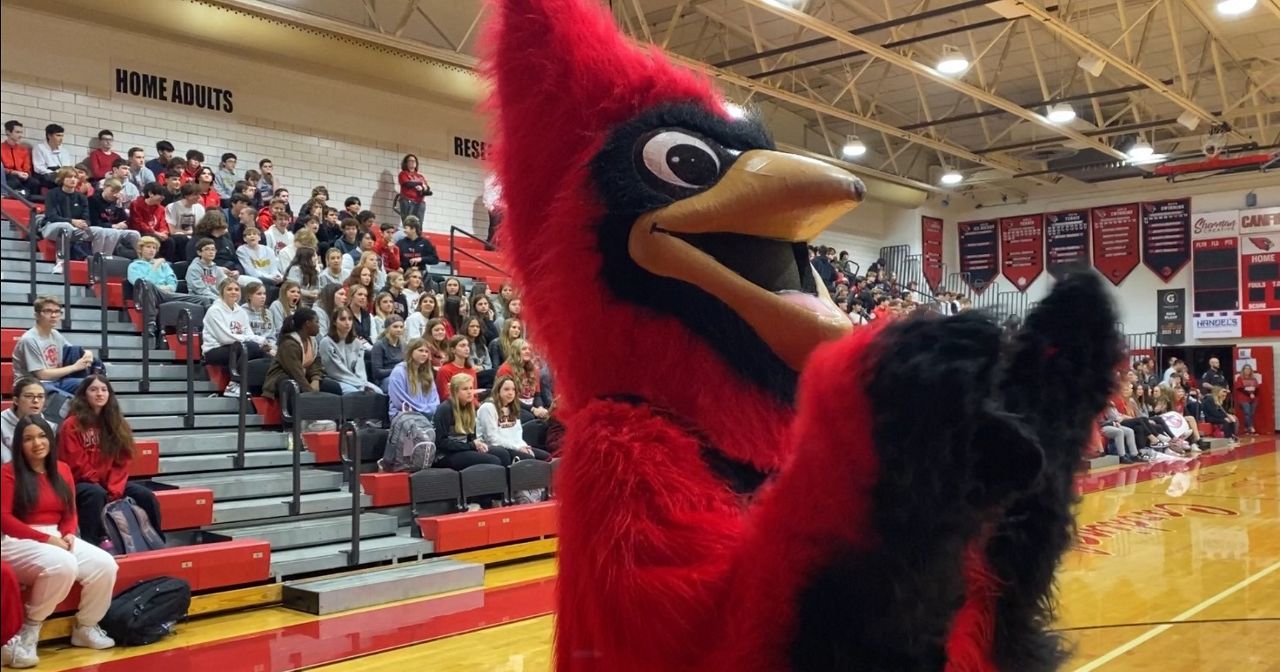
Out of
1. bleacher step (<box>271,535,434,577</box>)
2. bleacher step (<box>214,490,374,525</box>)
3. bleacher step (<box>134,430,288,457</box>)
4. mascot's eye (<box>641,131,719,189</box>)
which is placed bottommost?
bleacher step (<box>271,535,434,577</box>)

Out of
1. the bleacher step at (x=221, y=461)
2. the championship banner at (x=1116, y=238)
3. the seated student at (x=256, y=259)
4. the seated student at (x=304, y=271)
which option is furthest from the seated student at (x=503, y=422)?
the championship banner at (x=1116, y=238)

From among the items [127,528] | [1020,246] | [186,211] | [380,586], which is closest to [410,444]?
[380,586]

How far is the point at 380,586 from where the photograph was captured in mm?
4582

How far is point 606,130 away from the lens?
1.20 m

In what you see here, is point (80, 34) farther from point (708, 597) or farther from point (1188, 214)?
point (1188, 214)

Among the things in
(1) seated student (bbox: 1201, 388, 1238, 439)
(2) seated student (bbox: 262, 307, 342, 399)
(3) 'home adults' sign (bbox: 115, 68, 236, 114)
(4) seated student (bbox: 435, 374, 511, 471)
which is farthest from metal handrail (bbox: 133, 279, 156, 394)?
(1) seated student (bbox: 1201, 388, 1238, 439)

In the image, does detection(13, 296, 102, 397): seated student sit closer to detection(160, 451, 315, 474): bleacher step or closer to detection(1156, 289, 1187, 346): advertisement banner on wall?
detection(160, 451, 315, 474): bleacher step

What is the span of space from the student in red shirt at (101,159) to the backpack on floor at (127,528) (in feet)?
15.7

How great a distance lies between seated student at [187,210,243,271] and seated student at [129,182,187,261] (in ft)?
0.64

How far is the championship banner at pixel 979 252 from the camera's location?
1925cm

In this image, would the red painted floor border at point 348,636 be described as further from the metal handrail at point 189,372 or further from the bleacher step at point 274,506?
the metal handrail at point 189,372

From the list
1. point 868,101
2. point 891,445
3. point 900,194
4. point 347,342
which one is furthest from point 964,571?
point 900,194

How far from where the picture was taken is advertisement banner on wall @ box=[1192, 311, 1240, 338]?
1666cm

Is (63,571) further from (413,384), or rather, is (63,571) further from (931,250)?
(931,250)
